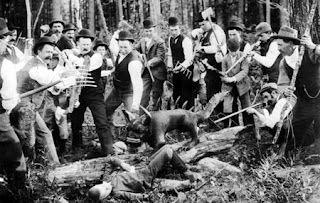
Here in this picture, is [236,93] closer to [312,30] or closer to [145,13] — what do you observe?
[312,30]

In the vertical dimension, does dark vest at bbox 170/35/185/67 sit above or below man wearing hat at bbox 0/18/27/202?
above

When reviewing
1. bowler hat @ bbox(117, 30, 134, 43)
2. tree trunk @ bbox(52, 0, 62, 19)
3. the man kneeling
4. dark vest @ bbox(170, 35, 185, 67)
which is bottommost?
the man kneeling

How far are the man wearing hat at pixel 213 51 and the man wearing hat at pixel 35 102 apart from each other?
2.46m

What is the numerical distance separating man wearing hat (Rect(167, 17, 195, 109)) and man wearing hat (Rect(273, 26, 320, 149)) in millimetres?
1798

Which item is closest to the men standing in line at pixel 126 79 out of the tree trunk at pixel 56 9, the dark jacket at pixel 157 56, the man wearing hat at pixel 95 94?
the man wearing hat at pixel 95 94

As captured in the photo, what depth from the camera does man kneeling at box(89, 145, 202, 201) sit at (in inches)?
229

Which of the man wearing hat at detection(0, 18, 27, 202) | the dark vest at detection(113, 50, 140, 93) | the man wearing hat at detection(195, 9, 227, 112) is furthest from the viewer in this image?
the man wearing hat at detection(195, 9, 227, 112)

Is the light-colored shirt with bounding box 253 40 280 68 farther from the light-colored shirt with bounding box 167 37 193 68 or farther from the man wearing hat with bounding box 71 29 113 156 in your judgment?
the man wearing hat with bounding box 71 29 113 156

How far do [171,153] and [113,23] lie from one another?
13161 millimetres

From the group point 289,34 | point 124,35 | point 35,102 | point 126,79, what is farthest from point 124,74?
point 289,34

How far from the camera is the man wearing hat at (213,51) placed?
813 centimetres

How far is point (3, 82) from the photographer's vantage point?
18.5ft

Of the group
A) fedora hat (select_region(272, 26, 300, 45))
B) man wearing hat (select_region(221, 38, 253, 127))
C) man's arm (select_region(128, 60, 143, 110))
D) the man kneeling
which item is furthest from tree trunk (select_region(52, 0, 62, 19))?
fedora hat (select_region(272, 26, 300, 45))

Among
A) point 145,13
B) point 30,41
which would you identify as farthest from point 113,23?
point 30,41
